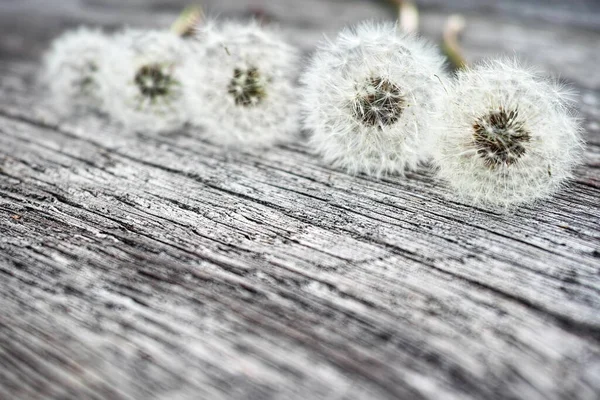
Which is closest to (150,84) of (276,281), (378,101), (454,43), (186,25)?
(186,25)

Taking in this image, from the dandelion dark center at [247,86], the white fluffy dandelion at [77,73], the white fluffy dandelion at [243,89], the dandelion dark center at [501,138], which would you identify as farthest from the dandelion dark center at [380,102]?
the white fluffy dandelion at [77,73]

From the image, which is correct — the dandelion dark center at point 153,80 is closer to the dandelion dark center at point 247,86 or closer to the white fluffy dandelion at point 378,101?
the dandelion dark center at point 247,86

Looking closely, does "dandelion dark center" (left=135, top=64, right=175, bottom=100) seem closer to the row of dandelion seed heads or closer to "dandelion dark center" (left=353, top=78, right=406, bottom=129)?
the row of dandelion seed heads

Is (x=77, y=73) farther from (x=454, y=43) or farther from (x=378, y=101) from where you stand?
(x=454, y=43)

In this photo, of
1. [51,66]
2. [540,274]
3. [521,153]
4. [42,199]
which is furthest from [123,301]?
[51,66]

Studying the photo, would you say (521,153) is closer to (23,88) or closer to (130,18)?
(23,88)
